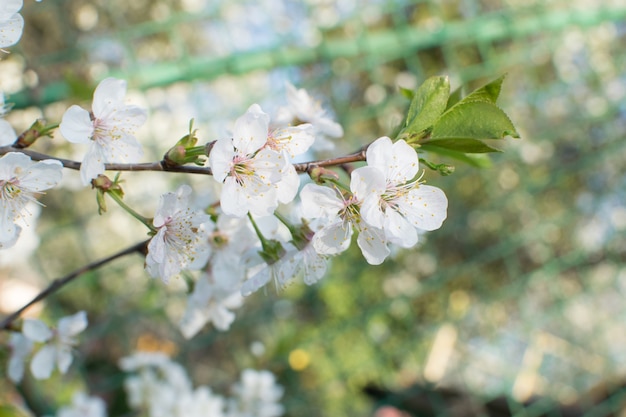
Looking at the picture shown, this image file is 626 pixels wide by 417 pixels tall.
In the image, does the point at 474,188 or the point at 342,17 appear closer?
the point at 342,17

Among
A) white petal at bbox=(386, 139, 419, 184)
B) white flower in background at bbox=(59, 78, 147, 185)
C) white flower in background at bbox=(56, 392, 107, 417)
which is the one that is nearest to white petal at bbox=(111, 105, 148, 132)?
white flower in background at bbox=(59, 78, 147, 185)

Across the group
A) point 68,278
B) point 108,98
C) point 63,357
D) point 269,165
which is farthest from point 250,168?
point 63,357

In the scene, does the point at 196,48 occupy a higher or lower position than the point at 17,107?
lower

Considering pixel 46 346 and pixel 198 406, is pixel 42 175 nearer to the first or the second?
pixel 46 346

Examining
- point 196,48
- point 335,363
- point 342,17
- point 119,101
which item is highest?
point 119,101

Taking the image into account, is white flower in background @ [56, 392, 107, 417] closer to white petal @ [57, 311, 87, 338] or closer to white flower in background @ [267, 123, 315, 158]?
white petal @ [57, 311, 87, 338]

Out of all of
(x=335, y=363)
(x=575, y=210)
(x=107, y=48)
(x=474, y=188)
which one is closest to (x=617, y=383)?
(x=575, y=210)

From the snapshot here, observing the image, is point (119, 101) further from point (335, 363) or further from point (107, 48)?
point (107, 48)
